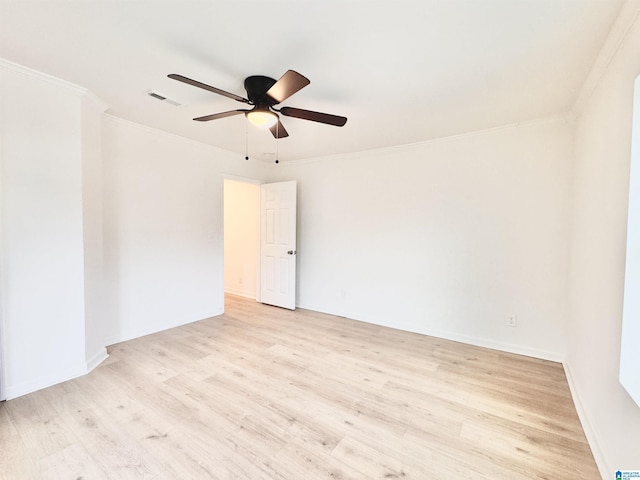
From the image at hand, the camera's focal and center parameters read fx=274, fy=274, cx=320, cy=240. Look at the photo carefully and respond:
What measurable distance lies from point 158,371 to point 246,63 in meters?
2.77

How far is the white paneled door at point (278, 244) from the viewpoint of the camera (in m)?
4.62

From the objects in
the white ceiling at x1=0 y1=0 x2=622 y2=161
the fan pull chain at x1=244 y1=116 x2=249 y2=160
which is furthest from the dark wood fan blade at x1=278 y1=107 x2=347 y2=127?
the fan pull chain at x1=244 y1=116 x2=249 y2=160

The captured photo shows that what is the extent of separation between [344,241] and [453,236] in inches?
61.8

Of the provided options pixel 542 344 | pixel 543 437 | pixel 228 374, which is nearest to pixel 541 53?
pixel 543 437

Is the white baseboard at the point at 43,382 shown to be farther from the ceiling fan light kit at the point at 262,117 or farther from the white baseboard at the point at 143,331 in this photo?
the ceiling fan light kit at the point at 262,117

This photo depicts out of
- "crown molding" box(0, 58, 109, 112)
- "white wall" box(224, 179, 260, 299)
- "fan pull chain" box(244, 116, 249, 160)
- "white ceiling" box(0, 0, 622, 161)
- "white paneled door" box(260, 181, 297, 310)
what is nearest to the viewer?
"white ceiling" box(0, 0, 622, 161)

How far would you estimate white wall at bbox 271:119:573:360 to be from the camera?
2.93 m

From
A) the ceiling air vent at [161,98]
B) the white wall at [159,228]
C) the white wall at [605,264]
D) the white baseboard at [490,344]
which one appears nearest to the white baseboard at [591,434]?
the white wall at [605,264]

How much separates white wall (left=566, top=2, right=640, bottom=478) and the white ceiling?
316mm

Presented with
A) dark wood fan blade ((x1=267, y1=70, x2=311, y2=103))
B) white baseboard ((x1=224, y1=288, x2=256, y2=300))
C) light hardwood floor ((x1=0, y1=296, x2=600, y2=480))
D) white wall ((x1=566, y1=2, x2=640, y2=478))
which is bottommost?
light hardwood floor ((x1=0, y1=296, x2=600, y2=480))

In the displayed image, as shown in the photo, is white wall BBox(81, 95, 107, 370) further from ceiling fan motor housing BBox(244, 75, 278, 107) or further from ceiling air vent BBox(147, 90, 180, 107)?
ceiling fan motor housing BBox(244, 75, 278, 107)

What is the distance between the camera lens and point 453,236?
3453mm

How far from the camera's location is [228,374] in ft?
8.41

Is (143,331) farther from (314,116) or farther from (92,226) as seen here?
(314,116)
